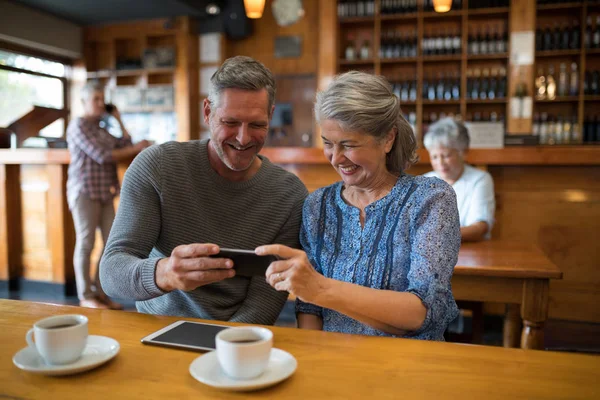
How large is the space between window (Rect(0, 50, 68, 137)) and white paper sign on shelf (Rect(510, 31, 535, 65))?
5526 mm

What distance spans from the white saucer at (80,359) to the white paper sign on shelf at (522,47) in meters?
5.48

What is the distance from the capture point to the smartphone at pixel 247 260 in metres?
1.04

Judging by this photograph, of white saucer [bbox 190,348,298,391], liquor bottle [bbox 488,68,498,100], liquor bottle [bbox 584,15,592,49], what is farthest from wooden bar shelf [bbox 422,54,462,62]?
white saucer [bbox 190,348,298,391]

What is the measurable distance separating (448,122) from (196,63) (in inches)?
193

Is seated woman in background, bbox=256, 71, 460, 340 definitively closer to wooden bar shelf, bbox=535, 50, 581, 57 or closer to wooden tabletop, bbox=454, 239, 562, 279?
wooden tabletop, bbox=454, 239, 562, 279

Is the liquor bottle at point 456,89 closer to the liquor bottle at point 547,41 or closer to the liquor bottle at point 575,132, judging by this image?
the liquor bottle at point 547,41

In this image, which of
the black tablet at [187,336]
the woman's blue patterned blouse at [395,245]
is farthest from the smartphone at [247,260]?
the woman's blue patterned blouse at [395,245]

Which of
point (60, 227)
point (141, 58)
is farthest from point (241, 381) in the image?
point (141, 58)

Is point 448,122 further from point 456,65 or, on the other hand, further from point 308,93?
point 308,93

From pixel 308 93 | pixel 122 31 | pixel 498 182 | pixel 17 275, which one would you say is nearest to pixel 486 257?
pixel 498 182

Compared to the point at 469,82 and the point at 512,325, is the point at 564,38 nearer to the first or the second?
the point at 469,82

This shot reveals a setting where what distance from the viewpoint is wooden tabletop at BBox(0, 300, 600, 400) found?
0.78 metres

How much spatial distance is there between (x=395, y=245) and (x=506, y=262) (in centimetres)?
82

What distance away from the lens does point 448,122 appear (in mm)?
2775
